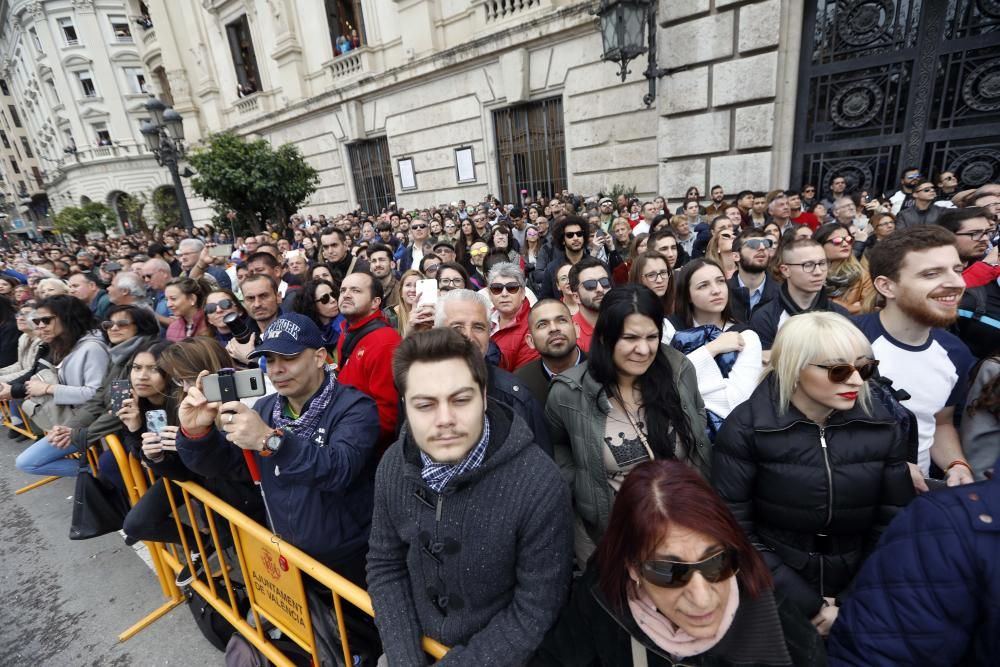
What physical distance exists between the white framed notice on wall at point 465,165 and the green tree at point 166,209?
2138cm

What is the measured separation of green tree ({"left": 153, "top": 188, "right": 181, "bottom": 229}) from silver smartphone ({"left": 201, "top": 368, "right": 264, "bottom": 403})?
101ft

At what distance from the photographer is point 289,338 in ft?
7.04

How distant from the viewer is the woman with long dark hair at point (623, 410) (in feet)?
6.69

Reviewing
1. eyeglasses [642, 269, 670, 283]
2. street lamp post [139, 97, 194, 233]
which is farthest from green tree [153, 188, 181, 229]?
eyeglasses [642, 269, 670, 283]

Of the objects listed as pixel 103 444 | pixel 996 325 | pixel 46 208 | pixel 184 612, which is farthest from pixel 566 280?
pixel 46 208

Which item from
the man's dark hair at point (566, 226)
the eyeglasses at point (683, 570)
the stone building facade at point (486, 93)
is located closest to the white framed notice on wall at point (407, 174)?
the stone building facade at point (486, 93)

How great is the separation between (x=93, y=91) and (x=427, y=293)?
175ft

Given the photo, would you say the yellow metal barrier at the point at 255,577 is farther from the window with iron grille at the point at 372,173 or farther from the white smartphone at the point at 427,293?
the window with iron grille at the point at 372,173

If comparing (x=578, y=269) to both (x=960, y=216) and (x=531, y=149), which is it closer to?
(x=960, y=216)

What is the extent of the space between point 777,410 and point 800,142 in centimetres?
813

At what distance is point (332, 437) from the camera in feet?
6.82

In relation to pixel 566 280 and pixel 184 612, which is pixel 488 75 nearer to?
pixel 566 280

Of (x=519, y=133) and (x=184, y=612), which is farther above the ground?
(x=519, y=133)

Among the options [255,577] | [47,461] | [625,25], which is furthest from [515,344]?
[625,25]
